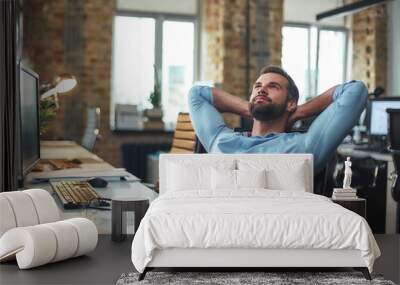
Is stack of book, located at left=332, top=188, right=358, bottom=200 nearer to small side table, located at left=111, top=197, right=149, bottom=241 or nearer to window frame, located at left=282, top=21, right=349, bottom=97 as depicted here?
window frame, located at left=282, top=21, right=349, bottom=97

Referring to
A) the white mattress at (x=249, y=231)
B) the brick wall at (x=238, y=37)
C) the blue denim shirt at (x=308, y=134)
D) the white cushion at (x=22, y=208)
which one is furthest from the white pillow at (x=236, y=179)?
the white cushion at (x=22, y=208)

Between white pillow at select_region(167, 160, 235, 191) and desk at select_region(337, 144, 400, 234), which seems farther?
desk at select_region(337, 144, 400, 234)

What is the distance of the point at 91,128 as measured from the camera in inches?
235

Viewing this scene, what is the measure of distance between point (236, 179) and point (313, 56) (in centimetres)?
160

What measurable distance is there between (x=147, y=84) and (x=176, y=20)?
684 millimetres

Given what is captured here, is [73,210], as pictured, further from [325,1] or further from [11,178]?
[325,1]

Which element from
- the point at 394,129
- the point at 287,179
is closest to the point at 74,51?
the point at 287,179

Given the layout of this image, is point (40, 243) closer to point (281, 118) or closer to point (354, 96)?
point (281, 118)

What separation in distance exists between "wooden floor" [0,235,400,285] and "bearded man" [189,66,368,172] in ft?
3.85

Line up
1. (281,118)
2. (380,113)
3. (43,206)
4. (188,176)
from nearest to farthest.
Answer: (43,206), (188,176), (281,118), (380,113)

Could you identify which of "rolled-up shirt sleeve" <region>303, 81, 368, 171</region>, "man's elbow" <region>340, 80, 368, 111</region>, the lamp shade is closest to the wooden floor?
"rolled-up shirt sleeve" <region>303, 81, 368, 171</region>

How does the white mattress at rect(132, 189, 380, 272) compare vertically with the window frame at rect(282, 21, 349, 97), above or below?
below

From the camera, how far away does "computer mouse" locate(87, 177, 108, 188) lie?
19.1 ft

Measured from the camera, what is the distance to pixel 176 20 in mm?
6164
